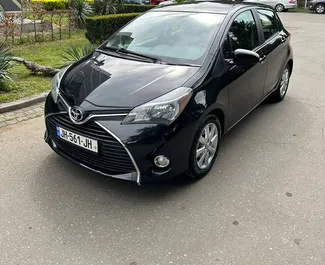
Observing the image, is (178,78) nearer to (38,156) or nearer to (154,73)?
(154,73)

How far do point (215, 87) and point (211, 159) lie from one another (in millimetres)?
735

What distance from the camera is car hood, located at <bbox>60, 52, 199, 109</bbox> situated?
9.21 ft

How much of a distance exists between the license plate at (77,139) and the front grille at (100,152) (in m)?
0.03

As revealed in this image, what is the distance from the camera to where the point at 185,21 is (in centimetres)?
373

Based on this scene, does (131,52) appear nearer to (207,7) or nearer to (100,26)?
(207,7)

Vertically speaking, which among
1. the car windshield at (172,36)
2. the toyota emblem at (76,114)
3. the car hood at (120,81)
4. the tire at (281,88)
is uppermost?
the car windshield at (172,36)

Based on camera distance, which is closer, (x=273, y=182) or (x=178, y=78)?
(x=178, y=78)

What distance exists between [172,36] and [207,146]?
51.0 inches

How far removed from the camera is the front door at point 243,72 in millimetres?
3475

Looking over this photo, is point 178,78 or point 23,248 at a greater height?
point 178,78

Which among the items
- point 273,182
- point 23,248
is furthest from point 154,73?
point 23,248

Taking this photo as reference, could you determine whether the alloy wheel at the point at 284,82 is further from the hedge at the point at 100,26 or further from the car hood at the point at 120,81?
the hedge at the point at 100,26

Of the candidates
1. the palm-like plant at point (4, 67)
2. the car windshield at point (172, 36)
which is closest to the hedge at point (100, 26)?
the palm-like plant at point (4, 67)

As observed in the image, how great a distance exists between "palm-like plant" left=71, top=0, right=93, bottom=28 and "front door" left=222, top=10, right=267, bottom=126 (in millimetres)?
8818
